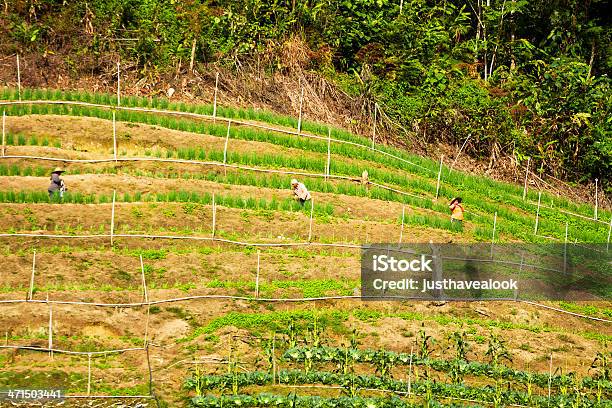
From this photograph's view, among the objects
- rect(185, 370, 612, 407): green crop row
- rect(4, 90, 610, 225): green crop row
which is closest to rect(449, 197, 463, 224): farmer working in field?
rect(4, 90, 610, 225): green crop row

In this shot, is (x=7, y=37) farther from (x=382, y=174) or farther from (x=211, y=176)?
(x=382, y=174)

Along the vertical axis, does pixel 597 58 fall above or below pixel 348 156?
above

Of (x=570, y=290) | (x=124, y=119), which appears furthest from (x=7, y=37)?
(x=570, y=290)

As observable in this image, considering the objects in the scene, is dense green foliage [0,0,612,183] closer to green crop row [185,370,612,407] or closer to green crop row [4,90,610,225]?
green crop row [4,90,610,225]

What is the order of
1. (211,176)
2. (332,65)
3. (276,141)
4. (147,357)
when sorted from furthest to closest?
(332,65), (276,141), (211,176), (147,357)

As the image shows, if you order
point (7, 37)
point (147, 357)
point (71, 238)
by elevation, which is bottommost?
point (147, 357)

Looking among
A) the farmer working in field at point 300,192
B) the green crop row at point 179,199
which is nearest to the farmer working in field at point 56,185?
the green crop row at point 179,199

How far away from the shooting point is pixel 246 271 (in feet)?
62.4

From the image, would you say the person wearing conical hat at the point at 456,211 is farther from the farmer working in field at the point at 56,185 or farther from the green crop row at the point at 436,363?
the farmer working in field at the point at 56,185

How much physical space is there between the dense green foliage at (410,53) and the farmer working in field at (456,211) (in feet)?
18.5

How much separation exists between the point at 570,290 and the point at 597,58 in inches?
462

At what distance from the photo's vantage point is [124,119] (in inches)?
924

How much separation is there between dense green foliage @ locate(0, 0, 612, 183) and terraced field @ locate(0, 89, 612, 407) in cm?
235

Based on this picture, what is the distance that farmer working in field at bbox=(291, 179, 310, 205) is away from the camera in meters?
21.3
